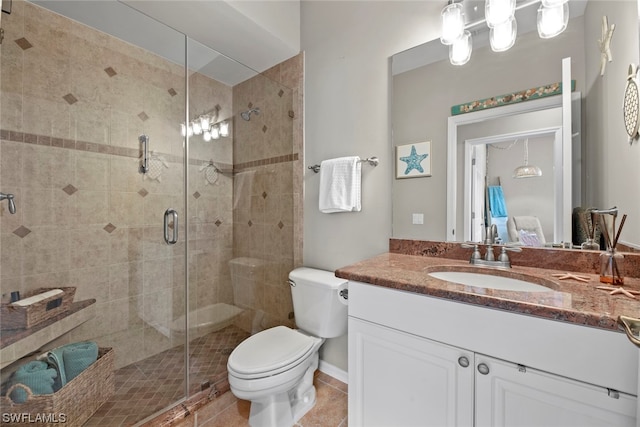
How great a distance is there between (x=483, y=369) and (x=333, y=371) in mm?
1190

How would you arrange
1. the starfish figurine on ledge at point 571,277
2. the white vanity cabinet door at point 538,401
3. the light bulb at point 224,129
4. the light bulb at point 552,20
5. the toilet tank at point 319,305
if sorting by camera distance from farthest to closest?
1. the light bulb at point 224,129
2. the toilet tank at point 319,305
3. the light bulb at point 552,20
4. the starfish figurine on ledge at point 571,277
5. the white vanity cabinet door at point 538,401

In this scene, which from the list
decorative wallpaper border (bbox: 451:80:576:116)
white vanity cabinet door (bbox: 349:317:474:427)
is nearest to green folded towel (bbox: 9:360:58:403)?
white vanity cabinet door (bbox: 349:317:474:427)

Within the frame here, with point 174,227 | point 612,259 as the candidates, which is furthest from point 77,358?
point 612,259

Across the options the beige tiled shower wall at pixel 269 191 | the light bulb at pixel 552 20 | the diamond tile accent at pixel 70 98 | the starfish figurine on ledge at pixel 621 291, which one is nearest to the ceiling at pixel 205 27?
the beige tiled shower wall at pixel 269 191

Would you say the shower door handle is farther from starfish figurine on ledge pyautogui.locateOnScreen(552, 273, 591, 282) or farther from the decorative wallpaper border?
starfish figurine on ledge pyautogui.locateOnScreen(552, 273, 591, 282)

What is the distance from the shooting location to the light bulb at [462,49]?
126 centimetres

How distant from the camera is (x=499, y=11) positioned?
3.70ft

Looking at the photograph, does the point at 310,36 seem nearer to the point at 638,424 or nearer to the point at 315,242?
the point at 315,242

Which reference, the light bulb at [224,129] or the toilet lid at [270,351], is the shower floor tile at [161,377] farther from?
the light bulb at [224,129]

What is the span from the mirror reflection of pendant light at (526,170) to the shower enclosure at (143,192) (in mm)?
1332

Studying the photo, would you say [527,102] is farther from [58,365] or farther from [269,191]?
[58,365]

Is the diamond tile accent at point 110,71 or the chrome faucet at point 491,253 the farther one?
the diamond tile accent at point 110,71

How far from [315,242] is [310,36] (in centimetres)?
149

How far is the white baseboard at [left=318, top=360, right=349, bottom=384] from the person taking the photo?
169 centimetres
